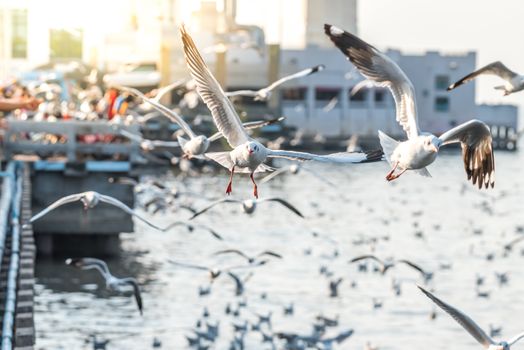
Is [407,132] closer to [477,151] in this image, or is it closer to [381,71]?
[381,71]

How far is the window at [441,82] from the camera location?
12519 cm

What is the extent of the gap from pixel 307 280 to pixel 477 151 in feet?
81.7

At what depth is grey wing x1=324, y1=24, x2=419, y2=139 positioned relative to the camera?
15.9 meters

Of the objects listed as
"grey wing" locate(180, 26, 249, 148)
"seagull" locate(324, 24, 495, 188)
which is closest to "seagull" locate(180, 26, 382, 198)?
"grey wing" locate(180, 26, 249, 148)

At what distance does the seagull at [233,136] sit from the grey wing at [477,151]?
0.90m

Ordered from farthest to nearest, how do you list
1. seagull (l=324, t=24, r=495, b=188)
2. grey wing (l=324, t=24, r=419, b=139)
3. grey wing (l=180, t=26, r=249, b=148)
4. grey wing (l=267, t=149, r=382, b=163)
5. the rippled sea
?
the rippled sea < grey wing (l=180, t=26, r=249, b=148) < grey wing (l=267, t=149, r=382, b=163) < grey wing (l=324, t=24, r=419, b=139) < seagull (l=324, t=24, r=495, b=188)

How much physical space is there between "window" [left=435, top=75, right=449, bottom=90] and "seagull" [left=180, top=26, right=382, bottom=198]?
10816cm

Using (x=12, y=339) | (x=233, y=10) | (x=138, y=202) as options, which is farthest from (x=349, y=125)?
(x=12, y=339)

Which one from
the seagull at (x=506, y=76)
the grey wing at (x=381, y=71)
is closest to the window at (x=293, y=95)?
the seagull at (x=506, y=76)

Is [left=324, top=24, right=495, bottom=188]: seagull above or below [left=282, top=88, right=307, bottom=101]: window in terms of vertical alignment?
above

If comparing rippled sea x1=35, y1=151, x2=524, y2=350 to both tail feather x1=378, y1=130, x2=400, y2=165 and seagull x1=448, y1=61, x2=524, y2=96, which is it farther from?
tail feather x1=378, y1=130, x2=400, y2=165

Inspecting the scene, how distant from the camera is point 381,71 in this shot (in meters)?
16.1

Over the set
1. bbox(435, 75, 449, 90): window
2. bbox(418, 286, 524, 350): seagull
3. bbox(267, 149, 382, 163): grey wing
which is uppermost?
bbox(267, 149, 382, 163): grey wing

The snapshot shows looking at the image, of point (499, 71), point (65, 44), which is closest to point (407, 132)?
point (499, 71)
